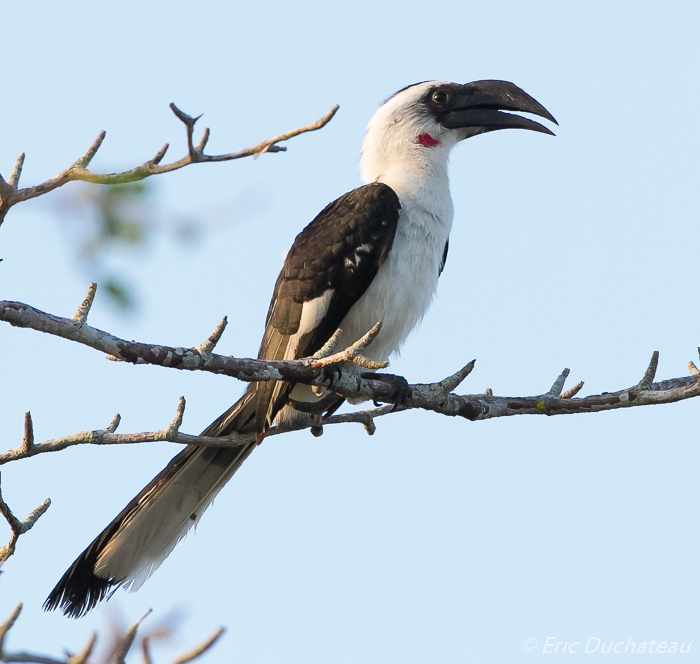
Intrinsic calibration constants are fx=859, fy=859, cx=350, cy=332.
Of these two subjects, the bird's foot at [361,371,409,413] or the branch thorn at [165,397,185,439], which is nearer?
the branch thorn at [165,397,185,439]

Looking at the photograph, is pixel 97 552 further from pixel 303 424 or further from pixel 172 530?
pixel 303 424

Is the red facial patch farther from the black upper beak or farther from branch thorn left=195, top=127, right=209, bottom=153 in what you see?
branch thorn left=195, top=127, right=209, bottom=153

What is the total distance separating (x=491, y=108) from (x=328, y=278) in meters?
2.12

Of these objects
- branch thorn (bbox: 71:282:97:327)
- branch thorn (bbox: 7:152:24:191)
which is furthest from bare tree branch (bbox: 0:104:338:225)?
branch thorn (bbox: 71:282:97:327)

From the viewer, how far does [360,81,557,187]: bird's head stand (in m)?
5.69

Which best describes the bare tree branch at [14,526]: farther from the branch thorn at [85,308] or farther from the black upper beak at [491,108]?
the black upper beak at [491,108]

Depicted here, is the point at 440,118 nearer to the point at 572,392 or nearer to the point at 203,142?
the point at 572,392

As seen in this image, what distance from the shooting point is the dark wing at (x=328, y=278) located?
461 centimetres

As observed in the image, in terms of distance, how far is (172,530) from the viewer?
15.3ft

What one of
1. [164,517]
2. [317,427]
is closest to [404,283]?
[317,427]

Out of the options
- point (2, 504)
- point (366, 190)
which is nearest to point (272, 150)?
point (2, 504)

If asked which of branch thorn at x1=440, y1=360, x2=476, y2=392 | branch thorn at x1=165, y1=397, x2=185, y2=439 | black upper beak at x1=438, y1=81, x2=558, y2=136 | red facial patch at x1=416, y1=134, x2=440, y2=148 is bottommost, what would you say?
branch thorn at x1=165, y1=397, x2=185, y2=439

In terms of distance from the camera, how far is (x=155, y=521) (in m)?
4.62

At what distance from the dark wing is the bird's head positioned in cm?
102
